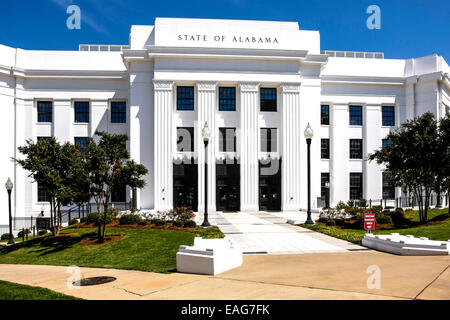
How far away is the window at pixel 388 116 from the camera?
123 feet

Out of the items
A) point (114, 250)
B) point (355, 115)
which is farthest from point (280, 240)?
point (355, 115)

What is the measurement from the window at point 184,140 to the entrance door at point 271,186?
255 inches

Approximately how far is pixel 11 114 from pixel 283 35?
26.4 meters

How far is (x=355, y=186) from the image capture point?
36.7 m

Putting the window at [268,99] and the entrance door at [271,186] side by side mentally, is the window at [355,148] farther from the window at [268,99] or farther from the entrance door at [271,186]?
the window at [268,99]

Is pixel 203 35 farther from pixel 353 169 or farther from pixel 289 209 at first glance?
pixel 353 169

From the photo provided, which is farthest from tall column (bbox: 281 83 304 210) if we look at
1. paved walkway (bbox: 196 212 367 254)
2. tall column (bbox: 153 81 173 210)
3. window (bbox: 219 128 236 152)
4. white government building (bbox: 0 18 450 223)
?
paved walkway (bbox: 196 212 367 254)

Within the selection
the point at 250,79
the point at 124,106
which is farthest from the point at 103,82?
the point at 250,79

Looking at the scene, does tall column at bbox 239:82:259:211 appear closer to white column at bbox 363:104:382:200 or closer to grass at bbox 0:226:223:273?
white column at bbox 363:104:382:200

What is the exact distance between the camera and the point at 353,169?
3672 cm

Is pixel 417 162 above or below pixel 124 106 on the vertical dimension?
below

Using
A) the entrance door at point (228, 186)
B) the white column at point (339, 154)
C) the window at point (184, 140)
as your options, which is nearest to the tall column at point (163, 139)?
the window at point (184, 140)

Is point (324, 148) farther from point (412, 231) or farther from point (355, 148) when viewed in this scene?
point (412, 231)
